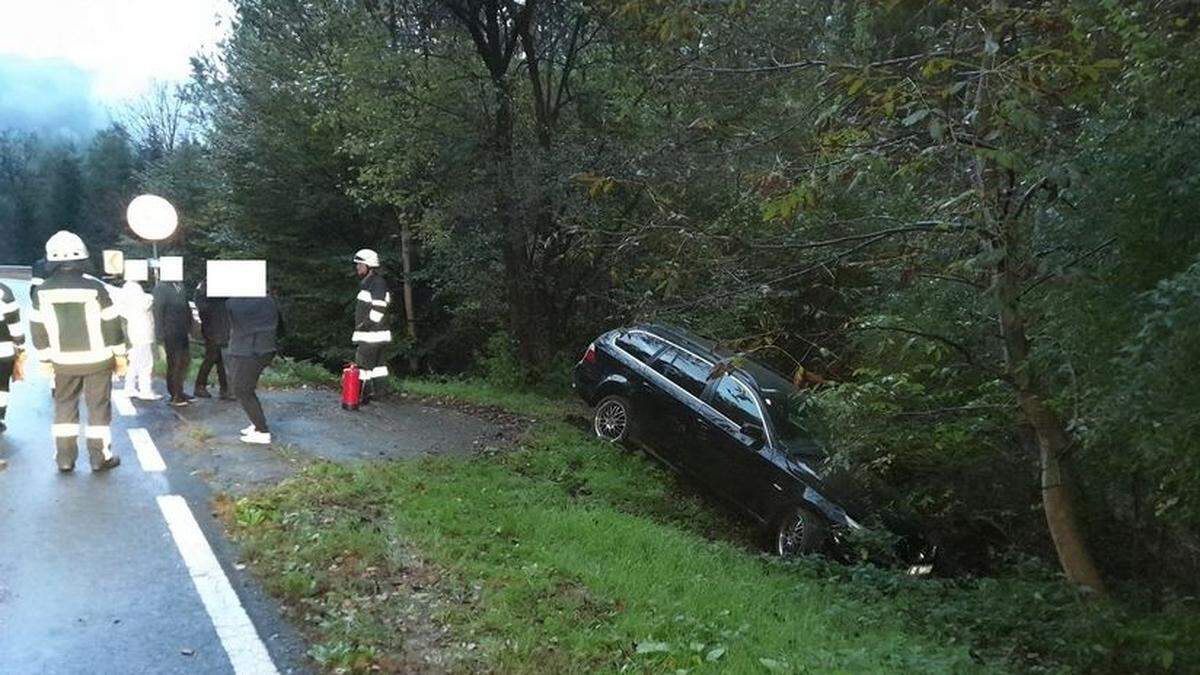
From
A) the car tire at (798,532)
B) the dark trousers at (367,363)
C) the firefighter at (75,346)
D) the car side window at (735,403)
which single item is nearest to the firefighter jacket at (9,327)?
the firefighter at (75,346)

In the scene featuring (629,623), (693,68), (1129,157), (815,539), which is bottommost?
(815,539)

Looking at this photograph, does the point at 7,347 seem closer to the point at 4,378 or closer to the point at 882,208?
the point at 4,378

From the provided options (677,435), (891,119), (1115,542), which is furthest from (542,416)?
(891,119)

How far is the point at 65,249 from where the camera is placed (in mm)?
7348

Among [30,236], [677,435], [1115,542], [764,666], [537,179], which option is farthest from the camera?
[30,236]

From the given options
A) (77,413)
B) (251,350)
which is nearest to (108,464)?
(77,413)

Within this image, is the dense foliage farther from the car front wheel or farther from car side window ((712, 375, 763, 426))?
the car front wheel

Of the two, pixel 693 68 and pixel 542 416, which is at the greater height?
pixel 693 68

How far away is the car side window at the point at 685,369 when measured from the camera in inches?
393

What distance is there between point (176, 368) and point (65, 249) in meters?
3.50

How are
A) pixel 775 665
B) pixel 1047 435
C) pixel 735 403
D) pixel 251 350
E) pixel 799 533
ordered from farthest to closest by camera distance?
1. pixel 735 403
2. pixel 251 350
3. pixel 799 533
4. pixel 1047 435
5. pixel 775 665

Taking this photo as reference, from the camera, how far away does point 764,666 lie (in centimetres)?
441

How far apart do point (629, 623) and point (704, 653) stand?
0.51 m

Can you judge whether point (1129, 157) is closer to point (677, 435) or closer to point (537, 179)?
point (677, 435)
